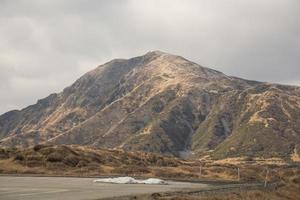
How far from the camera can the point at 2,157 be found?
106 m

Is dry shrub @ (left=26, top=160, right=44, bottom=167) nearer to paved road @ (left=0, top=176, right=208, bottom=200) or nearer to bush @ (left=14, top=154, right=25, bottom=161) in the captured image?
bush @ (left=14, top=154, right=25, bottom=161)

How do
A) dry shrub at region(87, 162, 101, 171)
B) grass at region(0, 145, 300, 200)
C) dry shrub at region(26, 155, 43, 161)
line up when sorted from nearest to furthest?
grass at region(0, 145, 300, 200), dry shrub at region(26, 155, 43, 161), dry shrub at region(87, 162, 101, 171)

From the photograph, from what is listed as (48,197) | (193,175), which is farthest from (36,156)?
(48,197)

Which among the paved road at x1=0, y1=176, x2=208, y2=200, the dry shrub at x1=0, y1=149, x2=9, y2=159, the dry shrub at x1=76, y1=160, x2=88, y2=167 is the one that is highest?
the dry shrub at x1=0, y1=149, x2=9, y2=159

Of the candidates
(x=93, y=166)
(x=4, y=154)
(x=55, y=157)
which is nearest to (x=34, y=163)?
(x=55, y=157)

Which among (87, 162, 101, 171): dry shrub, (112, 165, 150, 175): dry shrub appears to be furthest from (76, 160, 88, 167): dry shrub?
(112, 165, 150, 175): dry shrub

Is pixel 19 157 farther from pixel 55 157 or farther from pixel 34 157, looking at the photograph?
pixel 55 157

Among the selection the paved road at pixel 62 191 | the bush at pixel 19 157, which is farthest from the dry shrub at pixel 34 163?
the paved road at pixel 62 191

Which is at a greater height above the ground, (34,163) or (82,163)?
(34,163)

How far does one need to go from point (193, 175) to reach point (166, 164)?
28.5 metres

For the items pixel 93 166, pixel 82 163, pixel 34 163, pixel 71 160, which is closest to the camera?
pixel 34 163

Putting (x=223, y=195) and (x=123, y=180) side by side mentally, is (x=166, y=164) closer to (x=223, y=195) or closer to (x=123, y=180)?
(x=123, y=180)

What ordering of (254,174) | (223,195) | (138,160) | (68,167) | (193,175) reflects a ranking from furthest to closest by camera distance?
1. (138,160)
2. (254,174)
3. (193,175)
4. (68,167)
5. (223,195)

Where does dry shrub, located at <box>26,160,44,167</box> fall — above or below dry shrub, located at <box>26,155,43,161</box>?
below
